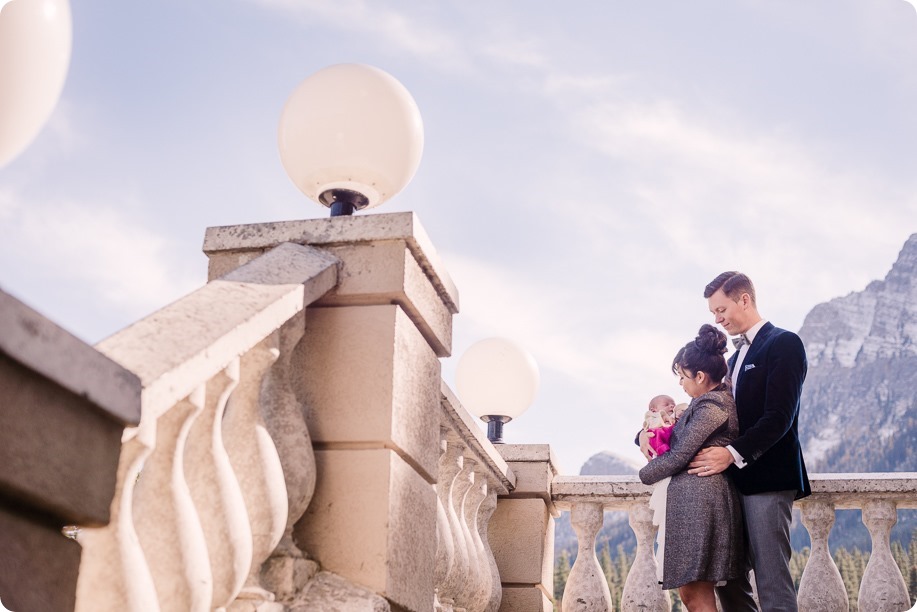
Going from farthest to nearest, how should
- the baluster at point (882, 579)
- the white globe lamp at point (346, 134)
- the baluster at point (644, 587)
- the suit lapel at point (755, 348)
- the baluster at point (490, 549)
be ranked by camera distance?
the baluster at point (644, 587)
the baluster at point (882, 579)
the baluster at point (490, 549)
the suit lapel at point (755, 348)
the white globe lamp at point (346, 134)

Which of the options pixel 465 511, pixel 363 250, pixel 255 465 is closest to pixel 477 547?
pixel 465 511

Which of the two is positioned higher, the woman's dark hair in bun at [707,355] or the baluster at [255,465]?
the woman's dark hair in bun at [707,355]

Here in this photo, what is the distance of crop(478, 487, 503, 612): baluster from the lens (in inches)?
194

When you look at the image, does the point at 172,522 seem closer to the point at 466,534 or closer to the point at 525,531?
the point at 466,534

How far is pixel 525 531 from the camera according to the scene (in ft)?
18.1

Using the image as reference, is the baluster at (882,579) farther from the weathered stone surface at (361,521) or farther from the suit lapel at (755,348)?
the weathered stone surface at (361,521)

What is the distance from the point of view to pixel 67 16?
3.08m

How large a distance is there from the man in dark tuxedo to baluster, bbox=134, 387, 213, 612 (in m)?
2.30

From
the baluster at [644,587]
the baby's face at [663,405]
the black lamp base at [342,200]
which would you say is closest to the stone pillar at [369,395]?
the black lamp base at [342,200]

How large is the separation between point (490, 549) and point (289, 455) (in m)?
2.78

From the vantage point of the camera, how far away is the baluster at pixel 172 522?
2119 millimetres

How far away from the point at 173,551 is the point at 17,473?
2.19 ft

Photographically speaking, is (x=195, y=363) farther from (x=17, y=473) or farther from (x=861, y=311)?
(x=861, y=311)

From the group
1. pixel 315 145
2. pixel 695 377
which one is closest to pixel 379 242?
pixel 315 145
